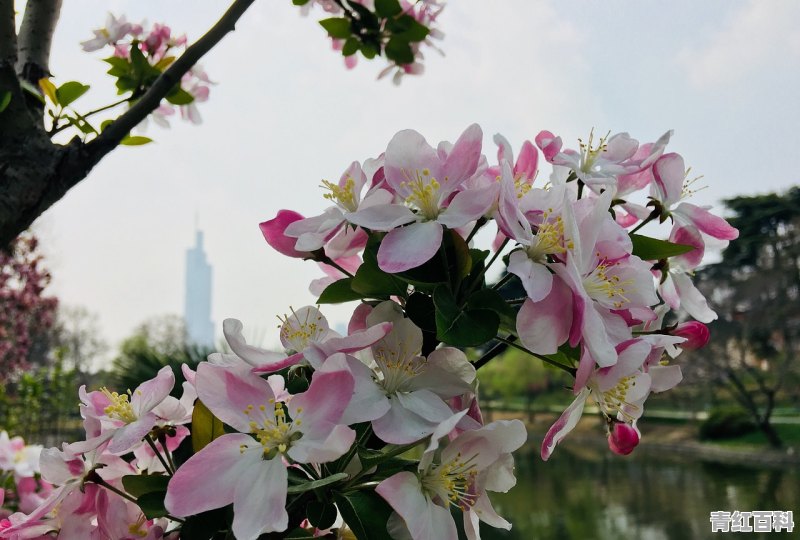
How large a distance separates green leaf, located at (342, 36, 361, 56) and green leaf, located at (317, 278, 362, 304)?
919 millimetres

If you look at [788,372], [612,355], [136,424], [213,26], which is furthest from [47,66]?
[788,372]

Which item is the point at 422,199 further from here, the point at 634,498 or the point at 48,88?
the point at 634,498

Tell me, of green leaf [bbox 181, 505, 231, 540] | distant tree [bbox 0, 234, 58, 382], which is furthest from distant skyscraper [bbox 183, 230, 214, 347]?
green leaf [bbox 181, 505, 231, 540]

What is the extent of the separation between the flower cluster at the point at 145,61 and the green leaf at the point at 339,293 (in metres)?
0.78

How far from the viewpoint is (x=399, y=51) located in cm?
136

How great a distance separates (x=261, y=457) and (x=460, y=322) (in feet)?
0.50

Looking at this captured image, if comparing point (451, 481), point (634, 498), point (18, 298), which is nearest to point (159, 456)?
point (451, 481)

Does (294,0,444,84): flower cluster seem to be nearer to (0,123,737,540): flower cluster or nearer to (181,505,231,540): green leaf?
(0,123,737,540): flower cluster

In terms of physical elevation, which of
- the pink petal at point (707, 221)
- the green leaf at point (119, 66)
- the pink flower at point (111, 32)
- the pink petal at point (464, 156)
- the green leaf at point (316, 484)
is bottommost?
the green leaf at point (316, 484)

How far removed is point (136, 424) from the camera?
19.1 inches

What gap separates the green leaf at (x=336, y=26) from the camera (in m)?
1.27

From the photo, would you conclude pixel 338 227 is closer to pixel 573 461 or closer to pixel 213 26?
pixel 213 26

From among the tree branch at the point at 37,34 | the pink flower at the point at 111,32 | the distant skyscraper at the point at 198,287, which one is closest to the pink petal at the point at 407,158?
the tree branch at the point at 37,34

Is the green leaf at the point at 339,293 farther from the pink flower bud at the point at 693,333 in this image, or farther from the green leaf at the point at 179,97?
the green leaf at the point at 179,97
